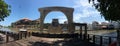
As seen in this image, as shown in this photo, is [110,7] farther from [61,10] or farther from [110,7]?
[61,10]

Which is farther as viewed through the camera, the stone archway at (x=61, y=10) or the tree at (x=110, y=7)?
the stone archway at (x=61, y=10)

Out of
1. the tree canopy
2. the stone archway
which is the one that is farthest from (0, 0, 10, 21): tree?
the tree canopy

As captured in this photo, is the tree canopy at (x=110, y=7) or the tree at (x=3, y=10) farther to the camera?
the tree at (x=3, y=10)

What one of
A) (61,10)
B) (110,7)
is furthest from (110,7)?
(61,10)

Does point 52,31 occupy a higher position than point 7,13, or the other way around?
point 7,13

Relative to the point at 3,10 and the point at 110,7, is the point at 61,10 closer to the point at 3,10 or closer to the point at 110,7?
the point at 3,10

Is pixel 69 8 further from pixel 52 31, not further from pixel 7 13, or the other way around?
pixel 7 13

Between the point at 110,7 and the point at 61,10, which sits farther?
the point at 61,10

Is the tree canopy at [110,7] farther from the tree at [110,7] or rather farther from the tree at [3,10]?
the tree at [3,10]

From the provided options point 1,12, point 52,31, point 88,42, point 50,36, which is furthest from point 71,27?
point 88,42

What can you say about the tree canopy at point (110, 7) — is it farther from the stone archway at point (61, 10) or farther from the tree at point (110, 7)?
the stone archway at point (61, 10)

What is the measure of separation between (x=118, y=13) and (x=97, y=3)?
12.8 ft

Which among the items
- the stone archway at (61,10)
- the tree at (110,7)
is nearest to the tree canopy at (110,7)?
the tree at (110,7)

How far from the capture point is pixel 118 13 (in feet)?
69.5
